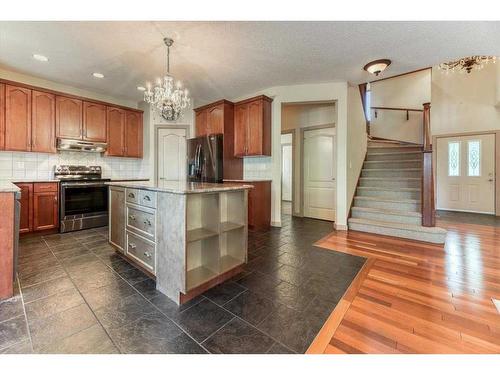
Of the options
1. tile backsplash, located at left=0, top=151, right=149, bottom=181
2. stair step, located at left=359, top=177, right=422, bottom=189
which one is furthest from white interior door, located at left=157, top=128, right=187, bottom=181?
stair step, located at left=359, top=177, right=422, bottom=189

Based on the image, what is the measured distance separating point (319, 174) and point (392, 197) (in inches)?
58.6


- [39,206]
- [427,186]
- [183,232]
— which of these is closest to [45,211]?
[39,206]

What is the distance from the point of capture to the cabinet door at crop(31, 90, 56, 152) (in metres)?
3.71

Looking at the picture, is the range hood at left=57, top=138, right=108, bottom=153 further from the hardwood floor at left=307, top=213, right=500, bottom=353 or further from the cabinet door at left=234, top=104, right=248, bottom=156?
the hardwood floor at left=307, top=213, right=500, bottom=353

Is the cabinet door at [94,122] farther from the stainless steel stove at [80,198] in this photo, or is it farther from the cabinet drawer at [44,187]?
the cabinet drawer at [44,187]

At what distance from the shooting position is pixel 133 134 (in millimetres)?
5000

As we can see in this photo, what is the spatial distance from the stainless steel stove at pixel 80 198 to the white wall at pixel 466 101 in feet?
→ 27.9

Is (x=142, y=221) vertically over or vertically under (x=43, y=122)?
under

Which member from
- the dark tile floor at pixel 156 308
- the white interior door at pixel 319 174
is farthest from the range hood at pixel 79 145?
the white interior door at pixel 319 174

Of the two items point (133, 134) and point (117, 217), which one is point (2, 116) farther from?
point (117, 217)

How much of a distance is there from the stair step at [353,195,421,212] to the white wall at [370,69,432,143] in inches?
128

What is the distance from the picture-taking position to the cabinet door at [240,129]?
14.6 ft
